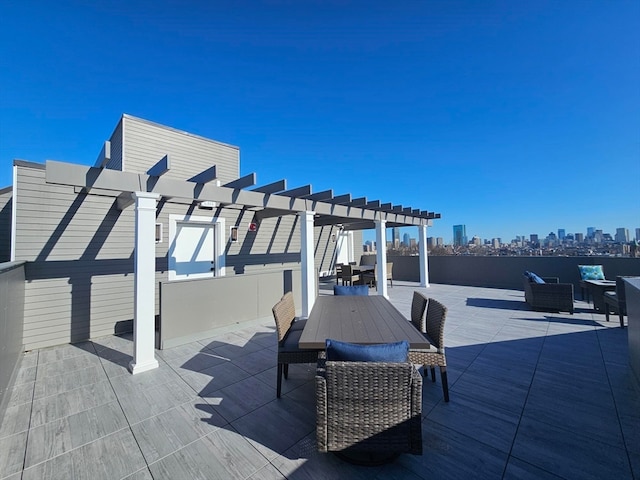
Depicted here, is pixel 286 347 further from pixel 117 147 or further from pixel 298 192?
pixel 117 147

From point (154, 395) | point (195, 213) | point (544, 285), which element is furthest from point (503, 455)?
point (195, 213)

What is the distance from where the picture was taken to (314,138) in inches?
376

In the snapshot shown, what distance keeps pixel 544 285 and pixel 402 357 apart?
5812 millimetres

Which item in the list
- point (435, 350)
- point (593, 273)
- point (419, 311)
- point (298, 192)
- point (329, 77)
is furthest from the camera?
point (329, 77)

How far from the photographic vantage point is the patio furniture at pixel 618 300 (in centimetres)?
425

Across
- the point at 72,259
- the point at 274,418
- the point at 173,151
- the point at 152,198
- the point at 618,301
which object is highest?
the point at 173,151

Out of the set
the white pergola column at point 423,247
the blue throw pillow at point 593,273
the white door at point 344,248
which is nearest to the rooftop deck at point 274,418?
the blue throw pillow at point 593,273

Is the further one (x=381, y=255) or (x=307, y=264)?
(x=381, y=255)

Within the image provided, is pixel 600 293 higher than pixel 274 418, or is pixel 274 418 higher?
pixel 600 293

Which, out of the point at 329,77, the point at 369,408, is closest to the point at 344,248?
the point at 329,77

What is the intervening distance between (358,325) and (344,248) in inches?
348

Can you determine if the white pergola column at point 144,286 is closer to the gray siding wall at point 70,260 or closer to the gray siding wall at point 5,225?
the gray siding wall at point 70,260

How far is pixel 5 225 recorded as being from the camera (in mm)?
4258

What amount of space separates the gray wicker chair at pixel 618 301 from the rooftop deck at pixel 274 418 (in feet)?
2.85
